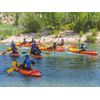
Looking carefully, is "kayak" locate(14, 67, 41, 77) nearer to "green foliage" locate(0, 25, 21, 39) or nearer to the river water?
the river water

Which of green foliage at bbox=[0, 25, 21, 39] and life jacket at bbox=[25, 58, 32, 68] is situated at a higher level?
green foliage at bbox=[0, 25, 21, 39]

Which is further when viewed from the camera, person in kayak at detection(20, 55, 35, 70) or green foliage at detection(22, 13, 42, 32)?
green foliage at detection(22, 13, 42, 32)

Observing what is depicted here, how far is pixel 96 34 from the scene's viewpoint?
10.3m

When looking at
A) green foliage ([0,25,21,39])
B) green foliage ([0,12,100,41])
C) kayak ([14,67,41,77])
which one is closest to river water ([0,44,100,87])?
kayak ([14,67,41,77])

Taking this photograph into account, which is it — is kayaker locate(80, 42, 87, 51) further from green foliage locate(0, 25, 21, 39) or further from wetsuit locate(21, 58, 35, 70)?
green foliage locate(0, 25, 21, 39)

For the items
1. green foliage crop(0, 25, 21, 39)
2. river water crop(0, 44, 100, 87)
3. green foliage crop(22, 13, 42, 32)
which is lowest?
river water crop(0, 44, 100, 87)

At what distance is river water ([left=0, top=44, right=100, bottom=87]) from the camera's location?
33.0ft

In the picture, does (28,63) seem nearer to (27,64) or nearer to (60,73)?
(27,64)

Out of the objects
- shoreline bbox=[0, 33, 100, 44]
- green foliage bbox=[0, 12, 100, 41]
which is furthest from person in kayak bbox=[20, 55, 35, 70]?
green foliage bbox=[0, 12, 100, 41]

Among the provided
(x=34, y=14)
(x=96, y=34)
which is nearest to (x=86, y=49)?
(x=96, y=34)

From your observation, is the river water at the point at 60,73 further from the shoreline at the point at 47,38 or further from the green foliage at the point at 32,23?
the green foliage at the point at 32,23

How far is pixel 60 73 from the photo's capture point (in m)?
10.1
